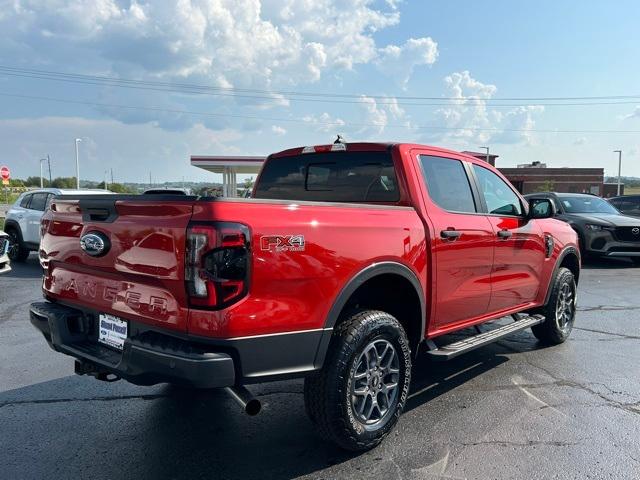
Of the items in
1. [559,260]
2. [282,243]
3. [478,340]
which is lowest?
[478,340]

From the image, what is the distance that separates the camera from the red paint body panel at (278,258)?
2.66m

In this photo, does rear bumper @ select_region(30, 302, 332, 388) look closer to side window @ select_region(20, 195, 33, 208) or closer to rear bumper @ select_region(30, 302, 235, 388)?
rear bumper @ select_region(30, 302, 235, 388)

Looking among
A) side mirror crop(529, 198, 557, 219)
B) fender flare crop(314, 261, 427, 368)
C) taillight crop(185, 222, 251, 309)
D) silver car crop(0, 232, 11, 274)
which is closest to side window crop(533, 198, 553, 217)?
side mirror crop(529, 198, 557, 219)

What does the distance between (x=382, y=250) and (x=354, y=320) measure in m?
0.48

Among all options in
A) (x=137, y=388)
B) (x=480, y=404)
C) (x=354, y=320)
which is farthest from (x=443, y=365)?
(x=137, y=388)

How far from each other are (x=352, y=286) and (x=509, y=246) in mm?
2228

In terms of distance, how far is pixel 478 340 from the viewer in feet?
14.1

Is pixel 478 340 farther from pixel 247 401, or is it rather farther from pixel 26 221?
pixel 26 221

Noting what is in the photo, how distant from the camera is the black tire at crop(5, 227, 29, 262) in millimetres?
12062

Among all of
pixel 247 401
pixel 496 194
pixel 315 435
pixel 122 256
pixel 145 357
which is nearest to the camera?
pixel 145 357

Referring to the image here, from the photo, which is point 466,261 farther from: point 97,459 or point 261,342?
point 97,459

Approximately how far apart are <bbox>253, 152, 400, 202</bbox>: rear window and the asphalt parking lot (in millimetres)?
1640

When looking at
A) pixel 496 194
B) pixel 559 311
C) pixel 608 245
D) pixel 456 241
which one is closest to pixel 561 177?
pixel 608 245

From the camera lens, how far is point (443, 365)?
16.6 ft
